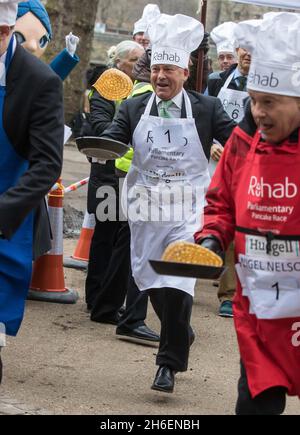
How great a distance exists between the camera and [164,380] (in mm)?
6363

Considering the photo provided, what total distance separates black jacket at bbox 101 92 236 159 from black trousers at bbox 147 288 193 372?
2.92 ft

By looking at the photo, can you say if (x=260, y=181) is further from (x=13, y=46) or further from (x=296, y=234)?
(x=13, y=46)

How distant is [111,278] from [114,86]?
1343 mm

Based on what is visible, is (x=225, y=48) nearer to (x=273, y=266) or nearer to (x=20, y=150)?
(x=20, y=150)

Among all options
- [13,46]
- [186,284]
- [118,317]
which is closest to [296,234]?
[13,46]

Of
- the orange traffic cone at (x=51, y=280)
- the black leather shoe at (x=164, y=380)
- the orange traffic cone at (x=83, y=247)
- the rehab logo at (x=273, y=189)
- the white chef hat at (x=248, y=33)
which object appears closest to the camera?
the rehab logo at (x=273, y=189)

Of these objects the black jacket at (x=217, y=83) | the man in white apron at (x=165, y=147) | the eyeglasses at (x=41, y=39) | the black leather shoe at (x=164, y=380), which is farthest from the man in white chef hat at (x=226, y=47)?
the black leather shoe at (x=164, y=380)

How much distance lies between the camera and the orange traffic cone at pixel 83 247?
10156mm

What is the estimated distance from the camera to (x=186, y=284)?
646 centimetres

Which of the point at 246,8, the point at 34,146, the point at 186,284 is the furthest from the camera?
the point at 246,8

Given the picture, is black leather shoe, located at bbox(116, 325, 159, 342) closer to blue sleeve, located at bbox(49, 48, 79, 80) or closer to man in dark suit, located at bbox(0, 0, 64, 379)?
blue sleeve, located at bbox(49, 48, 79, 80)

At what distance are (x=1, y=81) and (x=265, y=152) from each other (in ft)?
3.90

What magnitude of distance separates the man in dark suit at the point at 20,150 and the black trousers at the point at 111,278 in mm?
2630

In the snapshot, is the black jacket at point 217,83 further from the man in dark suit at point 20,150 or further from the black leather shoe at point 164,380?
the man in dark suit at point 20,150
